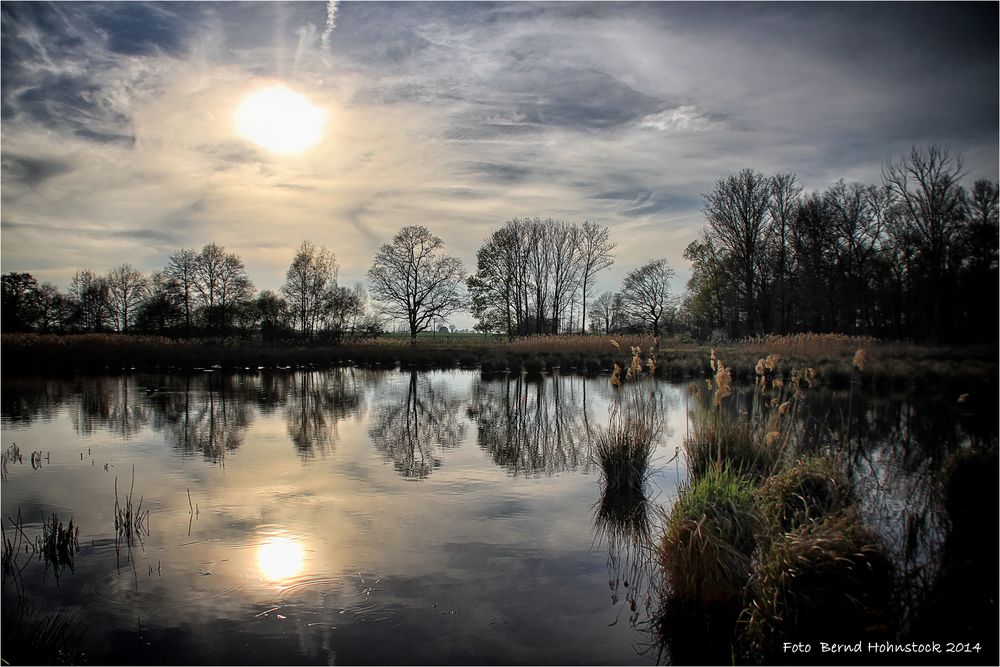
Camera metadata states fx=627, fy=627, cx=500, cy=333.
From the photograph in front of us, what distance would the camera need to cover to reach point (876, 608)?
3898mm

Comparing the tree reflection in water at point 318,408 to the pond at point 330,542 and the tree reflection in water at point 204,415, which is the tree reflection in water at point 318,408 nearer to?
the pond at point 330,542

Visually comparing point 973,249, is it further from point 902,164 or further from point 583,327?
point 583,327

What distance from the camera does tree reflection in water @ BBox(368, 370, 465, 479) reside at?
9781mm

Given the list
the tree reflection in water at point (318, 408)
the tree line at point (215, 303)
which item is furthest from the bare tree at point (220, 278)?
the tree reflection in water at point (318, 408)

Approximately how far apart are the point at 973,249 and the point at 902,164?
359cm

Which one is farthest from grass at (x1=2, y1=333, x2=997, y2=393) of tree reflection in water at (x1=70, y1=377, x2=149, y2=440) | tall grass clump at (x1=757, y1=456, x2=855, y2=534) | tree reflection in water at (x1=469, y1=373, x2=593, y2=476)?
tree reflection in water at (x1=70, y1=377, x2=149, y2=440)

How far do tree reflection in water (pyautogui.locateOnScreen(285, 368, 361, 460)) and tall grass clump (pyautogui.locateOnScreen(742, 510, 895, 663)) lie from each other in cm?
765

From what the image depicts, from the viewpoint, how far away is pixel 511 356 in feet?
111

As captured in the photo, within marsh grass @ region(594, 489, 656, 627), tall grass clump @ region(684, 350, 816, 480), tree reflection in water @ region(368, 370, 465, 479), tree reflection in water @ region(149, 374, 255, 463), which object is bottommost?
marsh grass @ region(594, 489, 656, 627)

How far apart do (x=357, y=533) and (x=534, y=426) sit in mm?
7266

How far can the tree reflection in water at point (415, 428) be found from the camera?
32.1 ft

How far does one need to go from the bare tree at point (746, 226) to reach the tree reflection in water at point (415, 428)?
23190 mm

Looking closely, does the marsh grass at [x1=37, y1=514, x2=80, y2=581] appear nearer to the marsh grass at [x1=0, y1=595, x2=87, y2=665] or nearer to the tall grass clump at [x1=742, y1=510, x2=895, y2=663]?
the marsh grass at [x1=0, y1=595, x2=87, y2=665]

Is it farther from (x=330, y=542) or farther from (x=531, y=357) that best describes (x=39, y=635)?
(x=531, y=357)
